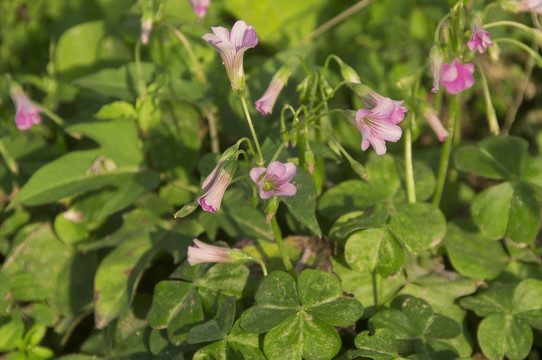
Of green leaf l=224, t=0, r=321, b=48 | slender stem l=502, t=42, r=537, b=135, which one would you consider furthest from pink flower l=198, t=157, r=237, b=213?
slender stem l=502, t=42, r=537, b=135

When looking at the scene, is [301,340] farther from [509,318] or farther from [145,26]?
[145,26]

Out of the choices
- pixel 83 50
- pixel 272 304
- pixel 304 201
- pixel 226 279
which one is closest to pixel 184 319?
pixel 226 279

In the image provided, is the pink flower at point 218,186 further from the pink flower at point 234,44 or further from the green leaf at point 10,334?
the green leaf at point 10,334

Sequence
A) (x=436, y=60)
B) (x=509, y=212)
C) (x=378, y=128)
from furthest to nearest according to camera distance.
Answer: (x=509, y=212)
(x=436, y=60)
(x=378, y=128)

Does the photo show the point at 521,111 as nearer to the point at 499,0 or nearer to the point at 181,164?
the point at 499,0

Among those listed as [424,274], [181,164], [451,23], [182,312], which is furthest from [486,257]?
[181,164]

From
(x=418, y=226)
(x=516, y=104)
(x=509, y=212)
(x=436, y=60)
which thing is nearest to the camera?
(x=436, y=60)

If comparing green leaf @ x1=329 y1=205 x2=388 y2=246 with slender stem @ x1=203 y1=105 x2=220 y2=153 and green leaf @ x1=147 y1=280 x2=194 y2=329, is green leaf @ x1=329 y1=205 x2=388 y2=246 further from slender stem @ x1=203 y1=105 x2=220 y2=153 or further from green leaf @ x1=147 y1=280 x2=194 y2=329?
slender stem @ x1=203 y1=105 x2=220 y2=153
